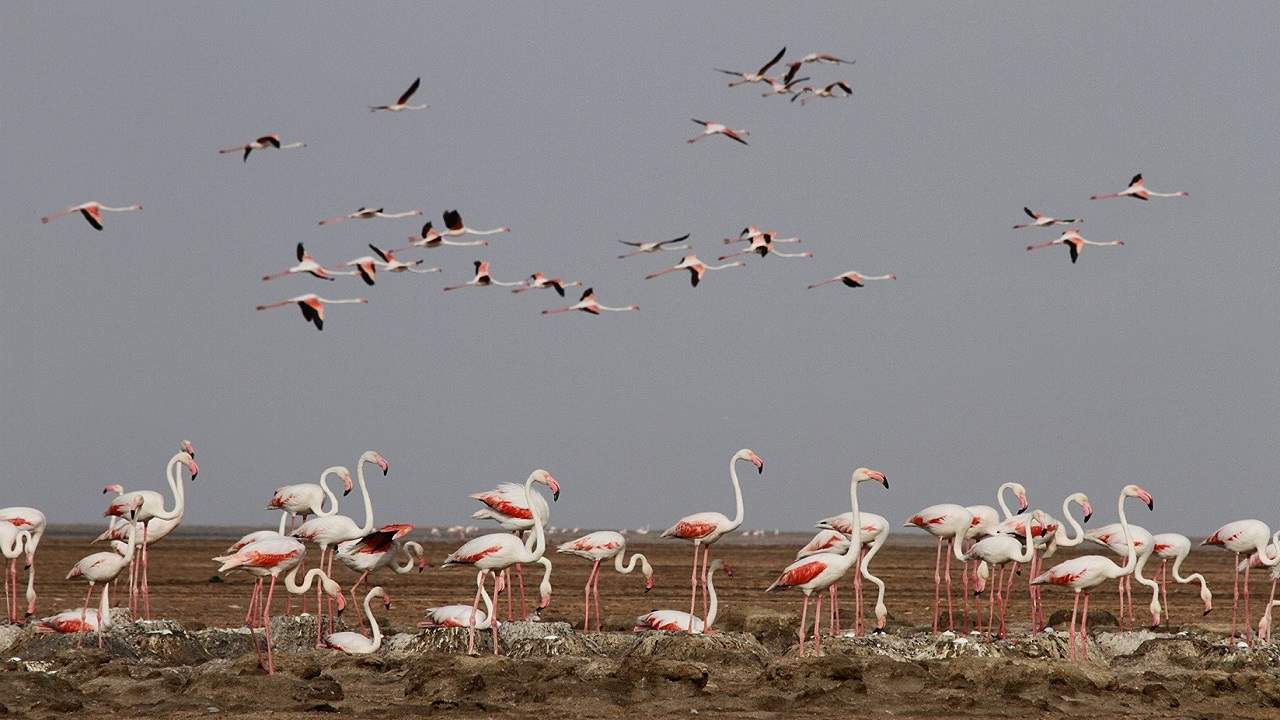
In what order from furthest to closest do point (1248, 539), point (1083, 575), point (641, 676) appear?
1. point (1248, 539)
2. point (1083, 575)
3. point (641, 676)

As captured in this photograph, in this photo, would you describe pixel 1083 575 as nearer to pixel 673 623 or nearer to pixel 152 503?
pixel 673 623

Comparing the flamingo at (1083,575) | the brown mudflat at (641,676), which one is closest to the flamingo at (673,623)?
the brown mudflat at (641,676)

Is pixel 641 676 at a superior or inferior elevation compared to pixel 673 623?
inferior

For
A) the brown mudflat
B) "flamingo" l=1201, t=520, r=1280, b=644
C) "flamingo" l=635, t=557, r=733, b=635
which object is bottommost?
the brown mudflat

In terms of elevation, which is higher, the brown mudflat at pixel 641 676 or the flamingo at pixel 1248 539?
the flamingo at pixel 1248 539

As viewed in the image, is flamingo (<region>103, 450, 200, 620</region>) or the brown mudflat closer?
the brown mudflat

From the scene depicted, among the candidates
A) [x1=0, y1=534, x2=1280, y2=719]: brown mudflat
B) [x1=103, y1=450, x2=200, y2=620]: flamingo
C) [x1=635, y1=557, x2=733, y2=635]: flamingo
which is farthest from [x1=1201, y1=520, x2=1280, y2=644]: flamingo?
[x1=103, y1=450, x2=200, y2=620]: flamingo

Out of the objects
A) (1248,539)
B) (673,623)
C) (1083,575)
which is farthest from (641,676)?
(1248,539)

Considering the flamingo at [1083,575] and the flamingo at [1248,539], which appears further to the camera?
the flamingo at [1248,539]

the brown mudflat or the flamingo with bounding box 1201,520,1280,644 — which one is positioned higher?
the flamingo with bounding box 1201,520,1280,644

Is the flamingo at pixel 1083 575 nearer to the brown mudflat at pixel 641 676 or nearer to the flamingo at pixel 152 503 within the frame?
the brown mudflat at pixel 641 676

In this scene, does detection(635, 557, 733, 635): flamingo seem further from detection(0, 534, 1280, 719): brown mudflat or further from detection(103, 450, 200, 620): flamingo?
detection(103, 450, 200, 620): flamingo

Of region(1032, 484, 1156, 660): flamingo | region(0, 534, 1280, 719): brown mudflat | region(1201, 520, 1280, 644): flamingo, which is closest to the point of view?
region(0, 534, 1280, 719): brown mudflat

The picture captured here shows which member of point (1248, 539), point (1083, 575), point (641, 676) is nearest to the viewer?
point (641, 676)
